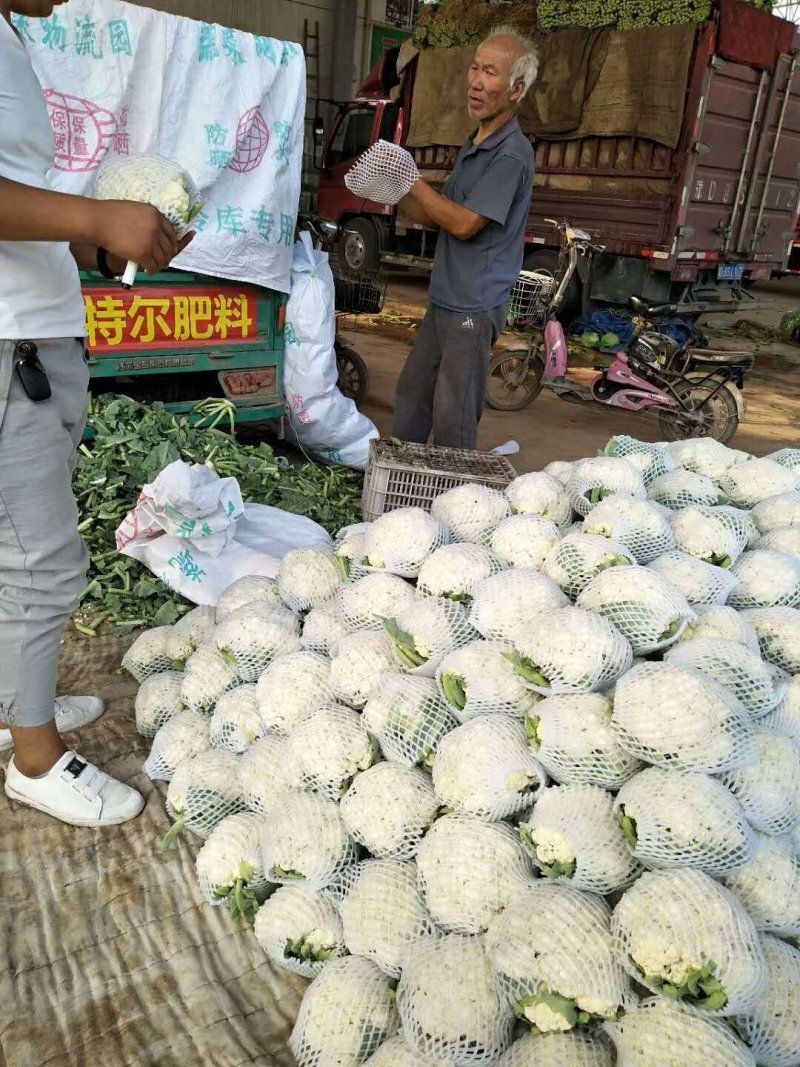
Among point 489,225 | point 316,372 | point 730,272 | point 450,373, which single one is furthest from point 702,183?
point 450,373

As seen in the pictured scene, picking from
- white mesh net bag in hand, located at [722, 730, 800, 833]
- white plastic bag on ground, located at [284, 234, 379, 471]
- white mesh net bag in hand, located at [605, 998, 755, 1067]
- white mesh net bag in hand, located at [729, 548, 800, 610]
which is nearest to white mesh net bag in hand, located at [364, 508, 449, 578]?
white mesh net bag in hand, located at [729, 548, 800, 610]

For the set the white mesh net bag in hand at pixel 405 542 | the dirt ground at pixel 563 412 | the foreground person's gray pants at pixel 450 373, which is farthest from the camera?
the dirt ground at pixel 563 412

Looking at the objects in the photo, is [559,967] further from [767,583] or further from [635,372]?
[635,372]

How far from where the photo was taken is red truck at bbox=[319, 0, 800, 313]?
8.45 metres

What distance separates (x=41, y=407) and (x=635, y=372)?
606 cm

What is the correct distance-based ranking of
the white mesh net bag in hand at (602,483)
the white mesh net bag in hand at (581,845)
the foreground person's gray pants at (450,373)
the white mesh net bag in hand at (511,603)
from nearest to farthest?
the white mesh net bag in hand at (581,845)
the white mesh net bag in hand at (511,603)
the white mesh net bag in hand at (602,483)
the foreground person's gray pants at (450,373)

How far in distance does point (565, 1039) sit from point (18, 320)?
5.84 ft

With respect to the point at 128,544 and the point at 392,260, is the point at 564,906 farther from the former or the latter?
the point at 392,260

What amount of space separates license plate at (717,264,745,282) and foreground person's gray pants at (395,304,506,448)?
22.4 ft

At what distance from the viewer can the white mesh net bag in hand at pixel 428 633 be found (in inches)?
76.9

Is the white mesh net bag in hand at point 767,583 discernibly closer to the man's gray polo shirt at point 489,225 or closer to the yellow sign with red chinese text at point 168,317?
the man's gray polo shirt at point 489,225

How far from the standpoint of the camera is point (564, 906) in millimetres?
1486

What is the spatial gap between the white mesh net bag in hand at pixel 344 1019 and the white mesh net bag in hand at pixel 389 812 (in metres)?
0.25

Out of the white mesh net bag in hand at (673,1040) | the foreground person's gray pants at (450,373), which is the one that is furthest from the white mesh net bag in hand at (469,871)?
the foreground person's gray pants at (450,373)
